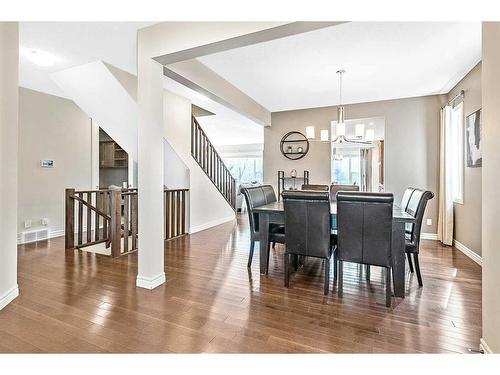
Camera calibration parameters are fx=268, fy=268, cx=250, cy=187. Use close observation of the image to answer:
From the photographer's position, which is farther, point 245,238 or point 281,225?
point 245,238

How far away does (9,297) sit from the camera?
2283 mm

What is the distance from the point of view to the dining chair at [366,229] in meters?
2.25

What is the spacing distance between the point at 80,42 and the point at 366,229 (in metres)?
3.53

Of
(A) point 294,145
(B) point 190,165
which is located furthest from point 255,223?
(A) point 294,145

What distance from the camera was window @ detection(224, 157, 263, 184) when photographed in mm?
10719

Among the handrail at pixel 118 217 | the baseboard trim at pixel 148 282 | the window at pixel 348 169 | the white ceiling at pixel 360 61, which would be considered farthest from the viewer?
the window at pixel 348 169

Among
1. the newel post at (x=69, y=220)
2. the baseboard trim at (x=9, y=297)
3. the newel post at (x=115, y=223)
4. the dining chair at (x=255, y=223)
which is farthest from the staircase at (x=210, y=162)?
the baseboard trim at (x=9, y=297)

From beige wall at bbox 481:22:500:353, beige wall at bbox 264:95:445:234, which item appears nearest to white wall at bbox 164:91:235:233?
beige wall at bbox 264:95:445:234

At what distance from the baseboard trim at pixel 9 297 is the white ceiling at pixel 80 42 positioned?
250cm

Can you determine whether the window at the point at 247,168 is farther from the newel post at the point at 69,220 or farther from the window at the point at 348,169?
the newel post at the point at 69,220

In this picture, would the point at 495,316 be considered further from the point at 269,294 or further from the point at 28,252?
the point at 28,252

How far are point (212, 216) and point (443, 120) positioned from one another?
4.65 m

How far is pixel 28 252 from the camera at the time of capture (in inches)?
151
